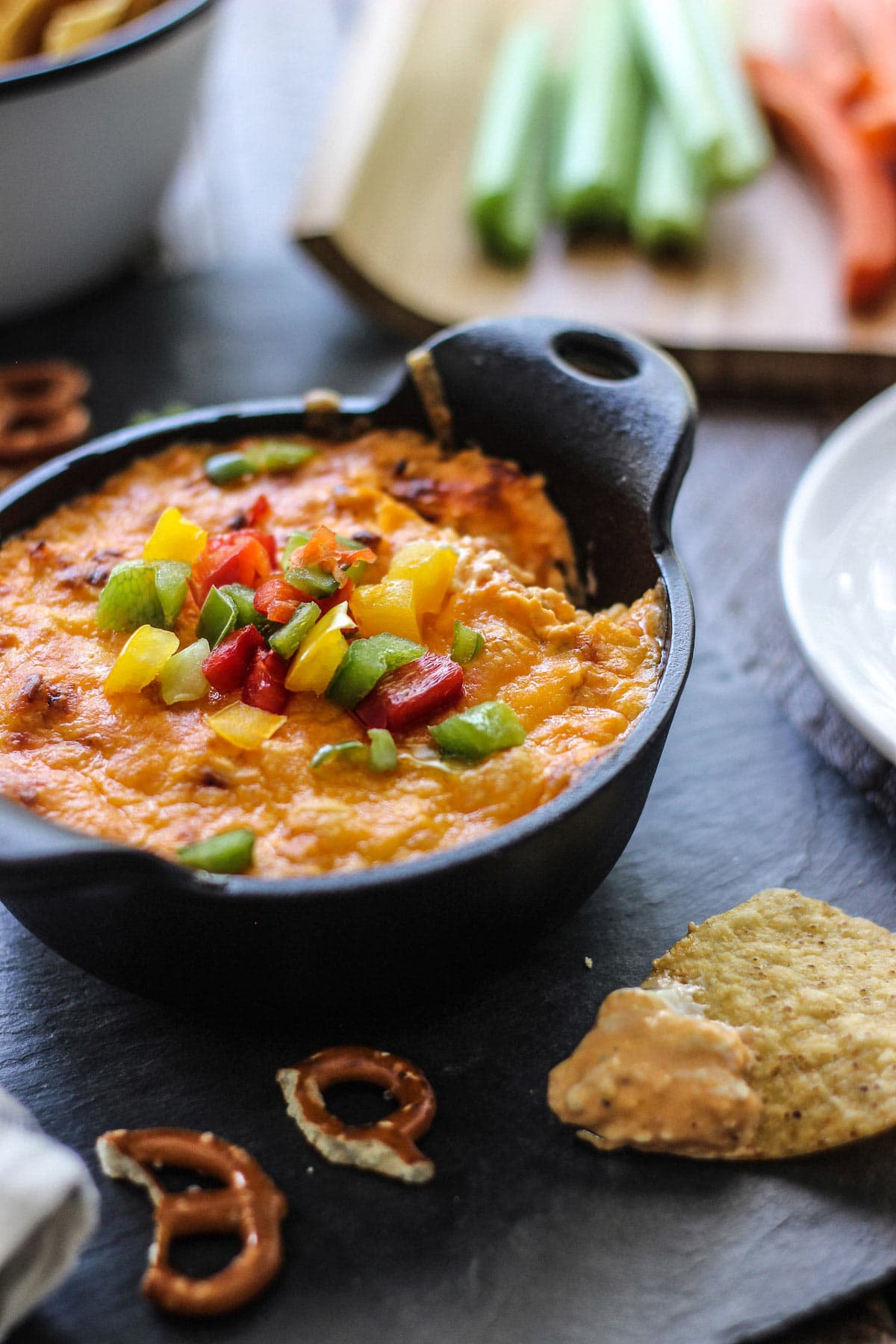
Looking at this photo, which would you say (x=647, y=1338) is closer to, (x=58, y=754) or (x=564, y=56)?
(x=58, y=754)

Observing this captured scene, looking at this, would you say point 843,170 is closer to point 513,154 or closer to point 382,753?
point 513,154

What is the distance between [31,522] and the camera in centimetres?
294

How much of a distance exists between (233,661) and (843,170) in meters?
3.59

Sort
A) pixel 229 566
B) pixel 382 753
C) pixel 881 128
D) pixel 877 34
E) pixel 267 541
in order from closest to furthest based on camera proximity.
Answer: pixel 382 753 < pixel 229 566 < pixel 267 541 < pixel 881 128 < pixel 877 34

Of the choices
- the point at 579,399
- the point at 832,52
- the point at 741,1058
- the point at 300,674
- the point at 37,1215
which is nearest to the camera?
the point at 37,1215

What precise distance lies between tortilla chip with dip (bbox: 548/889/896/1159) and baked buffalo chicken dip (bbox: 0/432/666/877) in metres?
0.43

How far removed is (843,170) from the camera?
16.2 feet

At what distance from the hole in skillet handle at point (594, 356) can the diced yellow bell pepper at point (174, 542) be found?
941 mm

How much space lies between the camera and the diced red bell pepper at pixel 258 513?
9.42ft

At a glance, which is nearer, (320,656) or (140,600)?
(320,656)

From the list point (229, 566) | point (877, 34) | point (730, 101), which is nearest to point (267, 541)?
point (229, 566)

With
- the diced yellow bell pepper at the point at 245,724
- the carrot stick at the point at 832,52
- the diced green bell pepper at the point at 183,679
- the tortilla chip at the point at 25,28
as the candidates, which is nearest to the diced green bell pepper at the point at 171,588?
the diced green bell pepper at the point at 183,679

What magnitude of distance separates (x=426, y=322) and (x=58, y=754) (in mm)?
2782

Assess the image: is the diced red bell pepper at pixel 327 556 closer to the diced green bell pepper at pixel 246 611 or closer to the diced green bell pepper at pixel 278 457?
the diced green bell pepper at pixel 246 611
